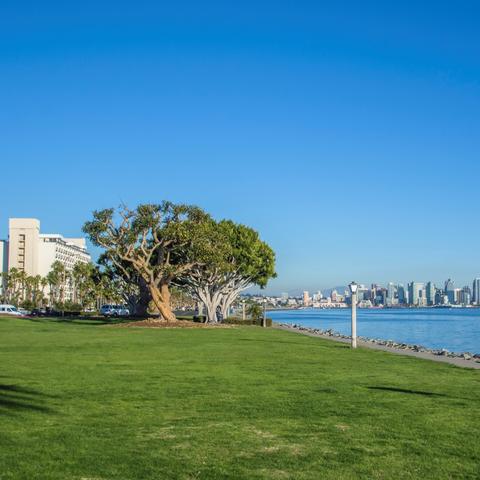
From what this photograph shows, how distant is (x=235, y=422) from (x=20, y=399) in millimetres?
4392

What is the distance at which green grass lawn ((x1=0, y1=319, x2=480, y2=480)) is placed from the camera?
7.77 meters

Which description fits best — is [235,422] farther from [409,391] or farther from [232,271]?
[232,271]

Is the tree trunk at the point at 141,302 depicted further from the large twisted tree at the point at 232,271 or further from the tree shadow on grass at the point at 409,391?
the tree shadow on grass at the point at 409,391

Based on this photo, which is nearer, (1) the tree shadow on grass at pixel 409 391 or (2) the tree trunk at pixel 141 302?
(1) the tree shadow on grass at pixel 409 391

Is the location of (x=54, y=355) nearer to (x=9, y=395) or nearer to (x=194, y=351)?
(x=194, y=351)

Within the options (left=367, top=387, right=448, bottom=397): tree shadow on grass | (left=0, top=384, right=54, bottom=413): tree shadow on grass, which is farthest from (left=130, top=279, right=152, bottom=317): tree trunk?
(left=367, top=387, right=448, bottom=397): tree shadow on grass

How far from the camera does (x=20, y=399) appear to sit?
40.1 feet

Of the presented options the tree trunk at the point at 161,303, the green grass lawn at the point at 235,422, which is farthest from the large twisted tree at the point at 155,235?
the green grass lawn at the point at 235,422

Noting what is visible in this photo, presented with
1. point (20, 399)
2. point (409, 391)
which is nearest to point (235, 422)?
point (20, 399)

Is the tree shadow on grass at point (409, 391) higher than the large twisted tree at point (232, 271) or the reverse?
the reverse

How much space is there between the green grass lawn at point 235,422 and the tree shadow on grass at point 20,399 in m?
0.03

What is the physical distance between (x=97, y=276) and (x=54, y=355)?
59.5 m

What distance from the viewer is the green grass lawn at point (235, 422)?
25.5 ft

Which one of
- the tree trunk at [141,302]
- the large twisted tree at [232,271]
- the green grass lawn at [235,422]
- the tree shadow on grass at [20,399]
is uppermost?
the large twisted tree at [232,271]
